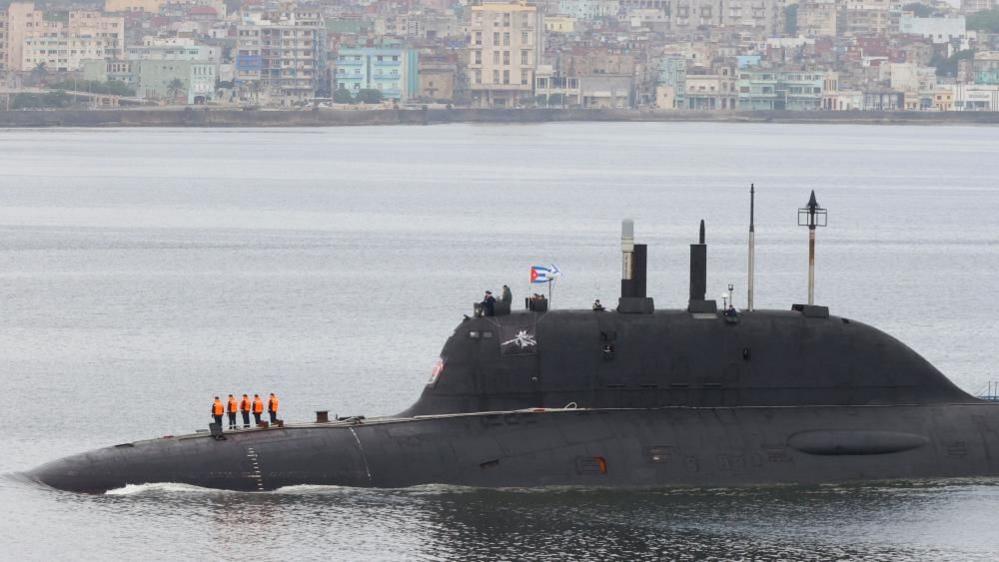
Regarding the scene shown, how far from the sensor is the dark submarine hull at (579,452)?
1203 inches

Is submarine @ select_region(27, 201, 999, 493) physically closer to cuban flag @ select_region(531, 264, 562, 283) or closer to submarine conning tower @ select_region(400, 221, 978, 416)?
submarine conning tower @ select_region(400, 221, 978, 416)

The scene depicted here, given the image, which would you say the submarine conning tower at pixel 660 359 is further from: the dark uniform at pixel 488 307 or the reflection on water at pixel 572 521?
the reflection on water at pixel 572 521

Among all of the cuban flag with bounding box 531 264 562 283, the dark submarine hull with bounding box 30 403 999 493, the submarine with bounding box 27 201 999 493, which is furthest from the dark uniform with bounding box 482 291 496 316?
the dark submarine hull with bounding box 30 403 999 493

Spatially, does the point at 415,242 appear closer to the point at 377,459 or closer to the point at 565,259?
the point at 565,259

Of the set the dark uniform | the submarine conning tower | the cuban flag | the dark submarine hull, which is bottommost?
the dark submarine hull

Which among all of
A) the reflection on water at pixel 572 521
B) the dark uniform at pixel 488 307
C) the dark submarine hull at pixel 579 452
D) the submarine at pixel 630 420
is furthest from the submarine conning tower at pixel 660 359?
the reflection on water at pixel 572 521

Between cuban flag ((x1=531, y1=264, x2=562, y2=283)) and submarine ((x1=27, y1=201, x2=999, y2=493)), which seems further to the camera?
cuban flag ((x1=531, y1=264, x2=562, y2=283))

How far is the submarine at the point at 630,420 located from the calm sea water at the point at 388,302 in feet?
1.45

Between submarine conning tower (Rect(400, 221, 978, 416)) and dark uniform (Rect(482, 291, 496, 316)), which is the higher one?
dark uniform (Rect(482, 291, 496, 316))

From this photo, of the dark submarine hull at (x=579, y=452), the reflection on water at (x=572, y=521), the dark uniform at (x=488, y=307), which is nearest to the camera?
the reflection on water at (x=572, y=521)

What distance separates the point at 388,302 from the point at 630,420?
3339 cm

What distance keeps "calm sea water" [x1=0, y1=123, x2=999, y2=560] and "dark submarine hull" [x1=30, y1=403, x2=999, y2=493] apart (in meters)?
0.36

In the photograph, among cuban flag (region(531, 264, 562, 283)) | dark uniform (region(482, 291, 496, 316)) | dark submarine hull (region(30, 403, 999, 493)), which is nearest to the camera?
dark submarine hull (region(30, 403, 999, 493))

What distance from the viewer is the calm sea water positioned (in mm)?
29844
